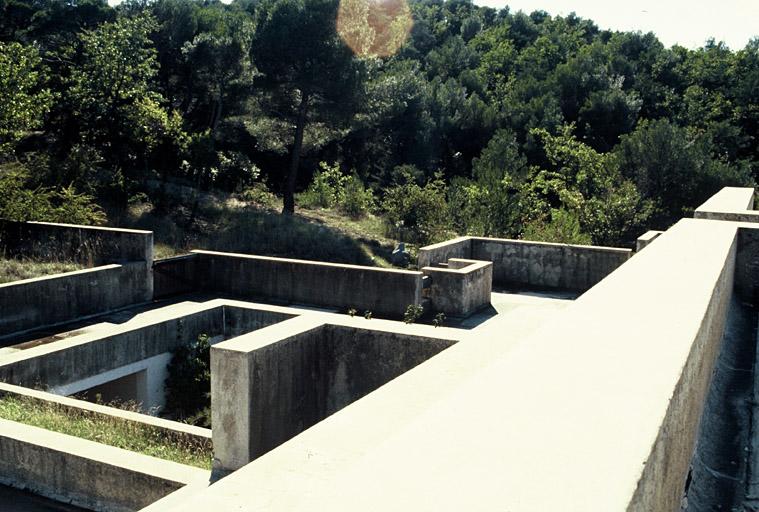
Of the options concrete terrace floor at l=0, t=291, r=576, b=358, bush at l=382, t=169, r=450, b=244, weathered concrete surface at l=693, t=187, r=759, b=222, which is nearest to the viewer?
weathered concrete surface at l=693, t=187, r=759, b=222

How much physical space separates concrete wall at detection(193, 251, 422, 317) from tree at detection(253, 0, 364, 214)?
10831 mm

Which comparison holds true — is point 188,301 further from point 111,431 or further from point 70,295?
point 111,431

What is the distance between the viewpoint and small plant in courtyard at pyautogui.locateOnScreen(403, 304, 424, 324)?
1152cm

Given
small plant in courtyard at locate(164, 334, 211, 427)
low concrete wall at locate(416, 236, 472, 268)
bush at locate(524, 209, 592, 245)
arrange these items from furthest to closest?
1. bush at locate(524, 209, 592, 245)
2. low concrete wall at locate(416, 236, 472, 268)
3. small plant in courtyard at locate(164, 334, 211, 427)

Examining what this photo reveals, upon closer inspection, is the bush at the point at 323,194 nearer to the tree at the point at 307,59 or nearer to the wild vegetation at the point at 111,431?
the tree at the point at 307,59

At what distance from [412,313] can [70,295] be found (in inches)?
198

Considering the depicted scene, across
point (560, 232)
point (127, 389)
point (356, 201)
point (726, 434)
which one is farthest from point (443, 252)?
point (356, 201)

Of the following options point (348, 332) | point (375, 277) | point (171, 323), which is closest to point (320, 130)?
point (375, 277)

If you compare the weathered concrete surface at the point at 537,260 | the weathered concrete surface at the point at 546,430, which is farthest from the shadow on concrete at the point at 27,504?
the weathered concrete surface at the point at 537,260

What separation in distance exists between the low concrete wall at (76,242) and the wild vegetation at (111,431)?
5.85 m

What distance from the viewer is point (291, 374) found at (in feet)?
21.0

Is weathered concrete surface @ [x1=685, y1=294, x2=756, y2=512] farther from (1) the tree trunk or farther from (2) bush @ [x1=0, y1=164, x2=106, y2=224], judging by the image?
(1) the tree trunk

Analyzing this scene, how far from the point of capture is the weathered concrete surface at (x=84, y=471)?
553 cm

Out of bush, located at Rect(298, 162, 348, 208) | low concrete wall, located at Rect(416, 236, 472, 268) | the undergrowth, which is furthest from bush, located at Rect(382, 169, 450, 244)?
the undergrowth
